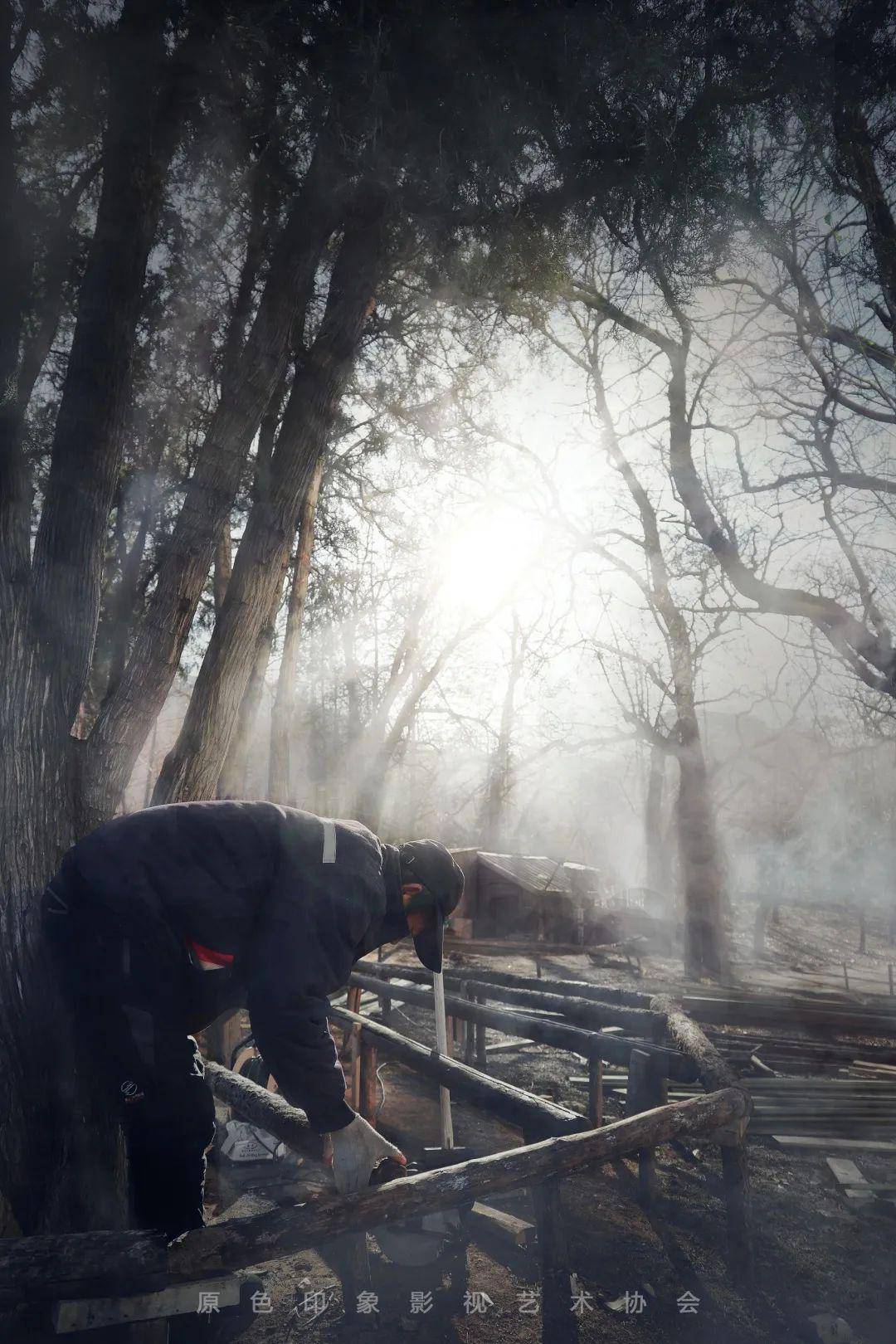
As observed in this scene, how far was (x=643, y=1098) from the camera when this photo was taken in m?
4.34

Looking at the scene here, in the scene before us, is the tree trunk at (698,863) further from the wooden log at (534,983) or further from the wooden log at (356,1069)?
the wooden log at (356,1069)

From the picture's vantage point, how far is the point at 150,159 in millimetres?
4016

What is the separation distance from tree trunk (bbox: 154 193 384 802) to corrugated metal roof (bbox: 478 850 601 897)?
56.6 feet

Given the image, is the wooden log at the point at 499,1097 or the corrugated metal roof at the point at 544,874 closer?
the wooden log at the point at 499,1097

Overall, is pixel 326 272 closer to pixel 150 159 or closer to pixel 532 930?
pixel 150 159

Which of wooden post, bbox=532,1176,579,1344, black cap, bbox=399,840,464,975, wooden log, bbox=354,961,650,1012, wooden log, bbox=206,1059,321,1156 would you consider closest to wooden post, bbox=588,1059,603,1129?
wooden log, bbox=354,961,650,1012

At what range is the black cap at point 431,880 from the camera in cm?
305

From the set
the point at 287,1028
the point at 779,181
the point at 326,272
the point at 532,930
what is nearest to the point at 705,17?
the point at 779,181

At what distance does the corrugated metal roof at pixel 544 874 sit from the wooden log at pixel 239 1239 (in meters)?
18.2

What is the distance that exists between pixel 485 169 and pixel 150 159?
6.96 feet

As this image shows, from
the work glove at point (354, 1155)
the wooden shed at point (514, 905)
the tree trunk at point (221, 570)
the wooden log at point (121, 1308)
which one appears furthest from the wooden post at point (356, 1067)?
the wooden shed at point (514, 905)

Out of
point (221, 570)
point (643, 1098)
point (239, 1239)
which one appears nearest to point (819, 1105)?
point (643, 1098)

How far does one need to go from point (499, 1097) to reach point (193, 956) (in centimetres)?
181

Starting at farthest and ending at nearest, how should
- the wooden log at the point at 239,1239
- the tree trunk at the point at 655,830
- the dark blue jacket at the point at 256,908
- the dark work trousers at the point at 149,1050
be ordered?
the tree trunk at the point at 655,830, the dark work trousers at the point at 149,1050, the dark blue jacket at the point at 256,908, the wooden log at the point at 239,1239
